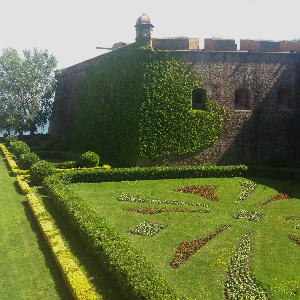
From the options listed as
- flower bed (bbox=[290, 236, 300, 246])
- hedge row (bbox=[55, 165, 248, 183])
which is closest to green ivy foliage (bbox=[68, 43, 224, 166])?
hedge row (bbox=[55, 165, 248, 183])

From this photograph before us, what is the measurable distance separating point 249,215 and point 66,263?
23.6ft

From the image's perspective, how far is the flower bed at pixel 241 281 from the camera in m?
7.37

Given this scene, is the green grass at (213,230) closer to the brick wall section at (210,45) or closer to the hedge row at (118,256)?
the hedge row at (118,256)

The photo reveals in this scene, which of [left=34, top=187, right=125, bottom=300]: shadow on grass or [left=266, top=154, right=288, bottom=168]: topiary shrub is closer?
[left=34, top=187, right=125, bottom=300]: shadow on grass

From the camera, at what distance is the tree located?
3231 cm

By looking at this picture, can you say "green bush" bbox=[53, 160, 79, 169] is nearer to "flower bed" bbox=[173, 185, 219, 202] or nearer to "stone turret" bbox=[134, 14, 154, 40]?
"flower bed" bbox=[173, 185, 219, 202]

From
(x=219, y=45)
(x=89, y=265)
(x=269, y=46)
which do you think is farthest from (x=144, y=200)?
(x=269, y=46)

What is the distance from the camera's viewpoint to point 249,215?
1271 cm

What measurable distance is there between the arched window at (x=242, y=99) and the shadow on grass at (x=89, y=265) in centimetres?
1385

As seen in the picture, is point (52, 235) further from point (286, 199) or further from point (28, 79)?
point (28, 79)

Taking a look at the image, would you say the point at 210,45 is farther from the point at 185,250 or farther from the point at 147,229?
the point at 185,250

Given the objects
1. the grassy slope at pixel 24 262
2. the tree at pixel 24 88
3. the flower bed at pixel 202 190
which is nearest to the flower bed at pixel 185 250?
the grassy slope at pixel 24 262

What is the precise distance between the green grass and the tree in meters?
19.1

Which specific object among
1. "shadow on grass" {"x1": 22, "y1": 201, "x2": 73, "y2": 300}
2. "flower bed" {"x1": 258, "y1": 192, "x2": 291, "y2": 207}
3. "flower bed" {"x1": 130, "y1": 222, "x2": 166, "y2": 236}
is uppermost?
"shadow on grass" {"x1": 22, "y1": 201, "x2": 73, "y2": 300}
